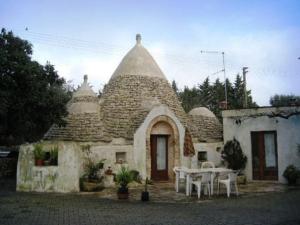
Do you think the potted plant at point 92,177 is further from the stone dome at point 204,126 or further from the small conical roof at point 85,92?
the stone dome at point 204,126

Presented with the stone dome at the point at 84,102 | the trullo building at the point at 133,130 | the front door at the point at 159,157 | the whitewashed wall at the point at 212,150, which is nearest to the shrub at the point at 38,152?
the trullo building at the point at 133,130

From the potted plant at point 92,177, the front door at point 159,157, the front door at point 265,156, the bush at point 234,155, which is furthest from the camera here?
the front door at point 159,157

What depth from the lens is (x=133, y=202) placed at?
1220 cm

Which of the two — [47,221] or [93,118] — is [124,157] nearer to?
[93,118]

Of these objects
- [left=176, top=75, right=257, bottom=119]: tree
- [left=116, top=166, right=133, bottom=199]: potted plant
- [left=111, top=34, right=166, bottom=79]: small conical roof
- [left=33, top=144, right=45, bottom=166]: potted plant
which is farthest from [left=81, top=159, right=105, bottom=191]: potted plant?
[left=176, top=75, right=257, bottom=119]: tree

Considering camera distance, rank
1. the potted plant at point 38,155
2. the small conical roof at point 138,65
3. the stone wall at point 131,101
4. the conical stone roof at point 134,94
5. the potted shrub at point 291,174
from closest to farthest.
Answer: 1. the potted plant at point 38,155
2. the potted shrub at point 291,174
3. the stone wall at point 131,101
4. the conical stone roof at point 134,94
5. the small conical roof at point 138,65

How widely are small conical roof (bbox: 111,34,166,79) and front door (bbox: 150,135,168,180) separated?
13.0 feet

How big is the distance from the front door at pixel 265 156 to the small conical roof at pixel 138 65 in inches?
268

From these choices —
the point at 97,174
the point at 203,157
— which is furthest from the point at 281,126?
the point at 97,174

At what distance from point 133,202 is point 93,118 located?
282 inches

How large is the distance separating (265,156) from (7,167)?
14.2 m

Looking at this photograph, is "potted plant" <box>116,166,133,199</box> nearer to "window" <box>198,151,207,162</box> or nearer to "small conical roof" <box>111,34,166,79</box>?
"window" <box>198,151,207,162</box>

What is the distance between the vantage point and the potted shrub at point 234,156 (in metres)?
18.2

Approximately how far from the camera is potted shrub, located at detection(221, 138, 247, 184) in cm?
1823
